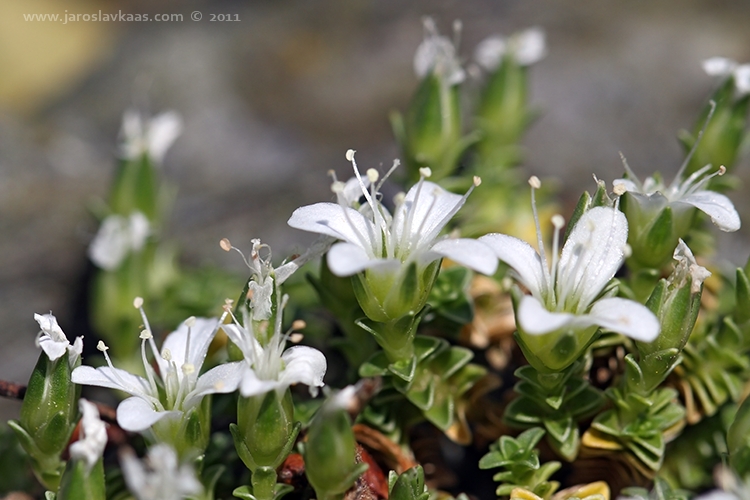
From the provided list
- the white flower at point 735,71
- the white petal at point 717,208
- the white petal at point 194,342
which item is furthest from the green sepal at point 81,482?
the white flower at point 735,71

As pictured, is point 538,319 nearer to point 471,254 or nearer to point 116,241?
point 471,254

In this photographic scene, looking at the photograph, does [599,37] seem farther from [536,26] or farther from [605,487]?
[605,487]

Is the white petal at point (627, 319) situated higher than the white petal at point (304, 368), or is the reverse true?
the white petal at point (627, 319)

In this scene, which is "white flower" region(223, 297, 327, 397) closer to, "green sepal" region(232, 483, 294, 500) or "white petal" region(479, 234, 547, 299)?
"green sepal" region(232, 483, 294, 500)

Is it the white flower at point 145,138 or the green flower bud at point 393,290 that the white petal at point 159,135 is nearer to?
the white flower at point 145,138

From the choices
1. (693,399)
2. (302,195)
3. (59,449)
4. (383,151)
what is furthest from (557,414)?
(383,151)

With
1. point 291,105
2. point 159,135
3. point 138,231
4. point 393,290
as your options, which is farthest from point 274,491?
point 291,105
